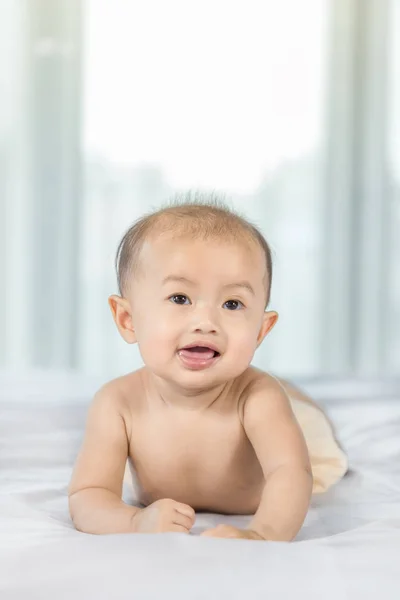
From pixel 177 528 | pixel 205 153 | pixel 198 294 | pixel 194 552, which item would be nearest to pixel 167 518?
pixel 177 528

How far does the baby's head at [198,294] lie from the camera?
1003mm

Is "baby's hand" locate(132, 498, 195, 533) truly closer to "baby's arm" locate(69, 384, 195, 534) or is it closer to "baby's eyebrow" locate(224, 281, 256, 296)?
"baby's arm" locate(69, 384, 195, 534)

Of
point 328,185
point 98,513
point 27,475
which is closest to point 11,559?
point 98,513

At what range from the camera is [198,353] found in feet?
3.32

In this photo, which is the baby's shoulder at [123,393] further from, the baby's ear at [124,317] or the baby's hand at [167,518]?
the baby's hand at [167,518]

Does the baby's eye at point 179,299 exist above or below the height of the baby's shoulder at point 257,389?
above

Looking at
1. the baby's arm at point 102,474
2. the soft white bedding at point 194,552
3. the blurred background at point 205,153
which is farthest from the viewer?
the blurred background at point 205,153

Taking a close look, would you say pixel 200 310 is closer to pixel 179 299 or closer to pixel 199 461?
pixel 179 299

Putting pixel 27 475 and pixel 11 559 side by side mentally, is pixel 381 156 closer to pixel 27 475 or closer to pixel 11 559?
pixel 27 475

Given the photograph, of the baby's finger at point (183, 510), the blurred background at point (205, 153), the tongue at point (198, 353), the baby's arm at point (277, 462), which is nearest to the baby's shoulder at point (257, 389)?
the baby's arm at point (277, 462)

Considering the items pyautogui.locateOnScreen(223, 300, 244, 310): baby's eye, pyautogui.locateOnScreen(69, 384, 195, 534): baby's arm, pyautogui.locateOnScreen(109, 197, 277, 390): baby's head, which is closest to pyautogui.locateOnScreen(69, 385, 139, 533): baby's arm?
pyautogui.locateOnScreen(69, 384, 195, 534): baby's arm

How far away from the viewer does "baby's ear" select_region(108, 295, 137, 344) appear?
1.10m

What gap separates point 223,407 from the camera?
1.09 m

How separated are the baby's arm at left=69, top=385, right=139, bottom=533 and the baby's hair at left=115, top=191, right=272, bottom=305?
0.15 meters
